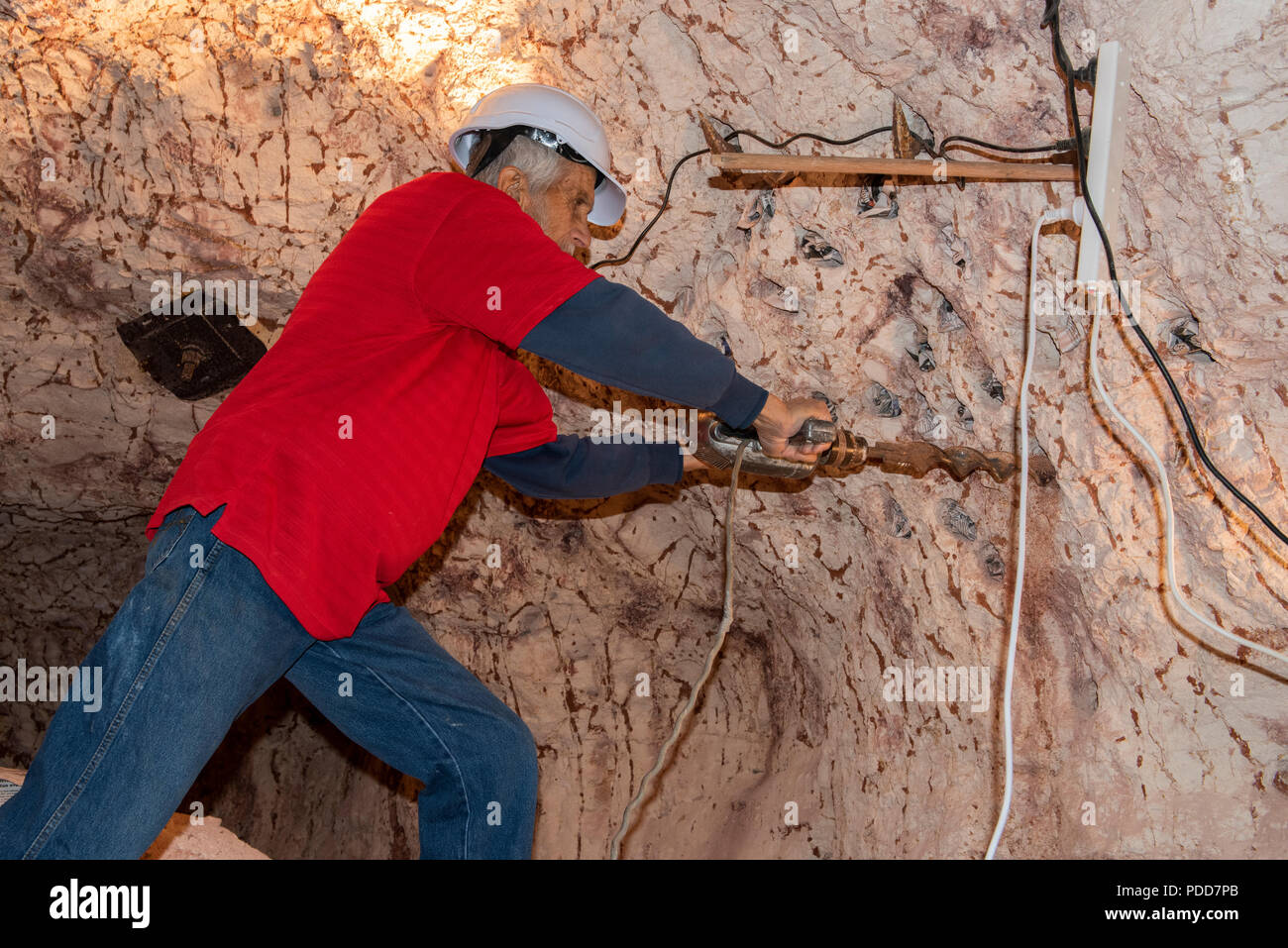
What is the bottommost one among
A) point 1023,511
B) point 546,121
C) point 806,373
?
point 1023,511

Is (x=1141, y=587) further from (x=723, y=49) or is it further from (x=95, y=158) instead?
(x=95, y=158)

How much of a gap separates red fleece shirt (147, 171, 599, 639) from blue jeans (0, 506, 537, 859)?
0.06m

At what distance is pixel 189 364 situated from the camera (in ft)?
8.24

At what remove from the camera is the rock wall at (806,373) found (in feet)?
5.15

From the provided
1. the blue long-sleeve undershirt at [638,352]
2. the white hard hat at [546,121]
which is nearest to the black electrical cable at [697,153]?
the white hard hat at [546,121]

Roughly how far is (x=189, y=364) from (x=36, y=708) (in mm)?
1727

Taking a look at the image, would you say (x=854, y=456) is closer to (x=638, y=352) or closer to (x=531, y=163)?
(x=638, y=352)

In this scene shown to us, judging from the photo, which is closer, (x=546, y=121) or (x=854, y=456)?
(x=546, y=121)

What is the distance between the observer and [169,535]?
1.39 metres

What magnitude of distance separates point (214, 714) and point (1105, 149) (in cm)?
146

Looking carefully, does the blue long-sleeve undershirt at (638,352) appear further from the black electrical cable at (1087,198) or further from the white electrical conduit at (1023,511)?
the black electrical cable at (1087,198)

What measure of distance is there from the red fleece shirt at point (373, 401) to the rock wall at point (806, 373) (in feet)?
2.33

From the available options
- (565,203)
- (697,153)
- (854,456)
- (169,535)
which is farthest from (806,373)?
(169,535)

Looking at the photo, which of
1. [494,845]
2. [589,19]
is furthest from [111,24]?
[494,845]
